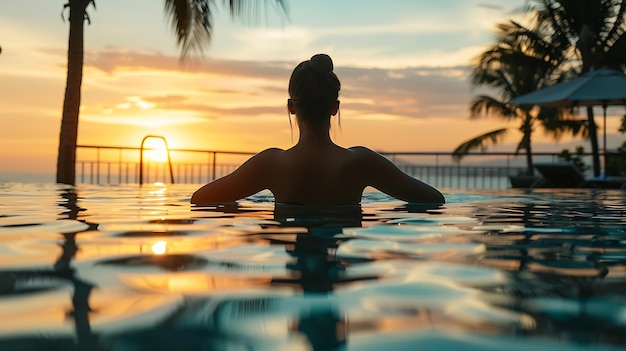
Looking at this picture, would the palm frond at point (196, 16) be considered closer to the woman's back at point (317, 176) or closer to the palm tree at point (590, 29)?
the woman's back at point (317, 176)

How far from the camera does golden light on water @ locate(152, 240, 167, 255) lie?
1.97m

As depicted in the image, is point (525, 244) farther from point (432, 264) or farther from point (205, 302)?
point (205, 302)

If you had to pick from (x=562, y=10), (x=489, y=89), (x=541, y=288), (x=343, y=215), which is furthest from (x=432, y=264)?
(x=489, y=89)

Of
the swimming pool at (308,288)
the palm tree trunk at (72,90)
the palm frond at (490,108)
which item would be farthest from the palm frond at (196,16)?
the palm frond at (490,108)

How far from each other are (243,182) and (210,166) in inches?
415

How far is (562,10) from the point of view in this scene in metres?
18.1

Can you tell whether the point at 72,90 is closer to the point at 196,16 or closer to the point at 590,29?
the point at 196,16

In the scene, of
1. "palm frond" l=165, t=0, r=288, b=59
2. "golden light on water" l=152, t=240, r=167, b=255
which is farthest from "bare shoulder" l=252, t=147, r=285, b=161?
"palm frond" l=165, t=0, r=288, b=59

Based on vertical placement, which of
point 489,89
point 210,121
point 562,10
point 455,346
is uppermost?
point 562,10

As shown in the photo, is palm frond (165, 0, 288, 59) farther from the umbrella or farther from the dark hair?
the dark hair

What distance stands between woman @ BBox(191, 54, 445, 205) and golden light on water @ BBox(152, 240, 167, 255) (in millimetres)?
1389

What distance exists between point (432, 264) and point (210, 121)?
15.1m

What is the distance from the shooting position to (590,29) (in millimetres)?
17031

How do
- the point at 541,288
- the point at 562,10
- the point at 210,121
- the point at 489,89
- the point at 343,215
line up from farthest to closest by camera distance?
the point at 489,89 < the point at 562,10 < the point at 210,121 < the point at 343,215 < the point at 541,288
